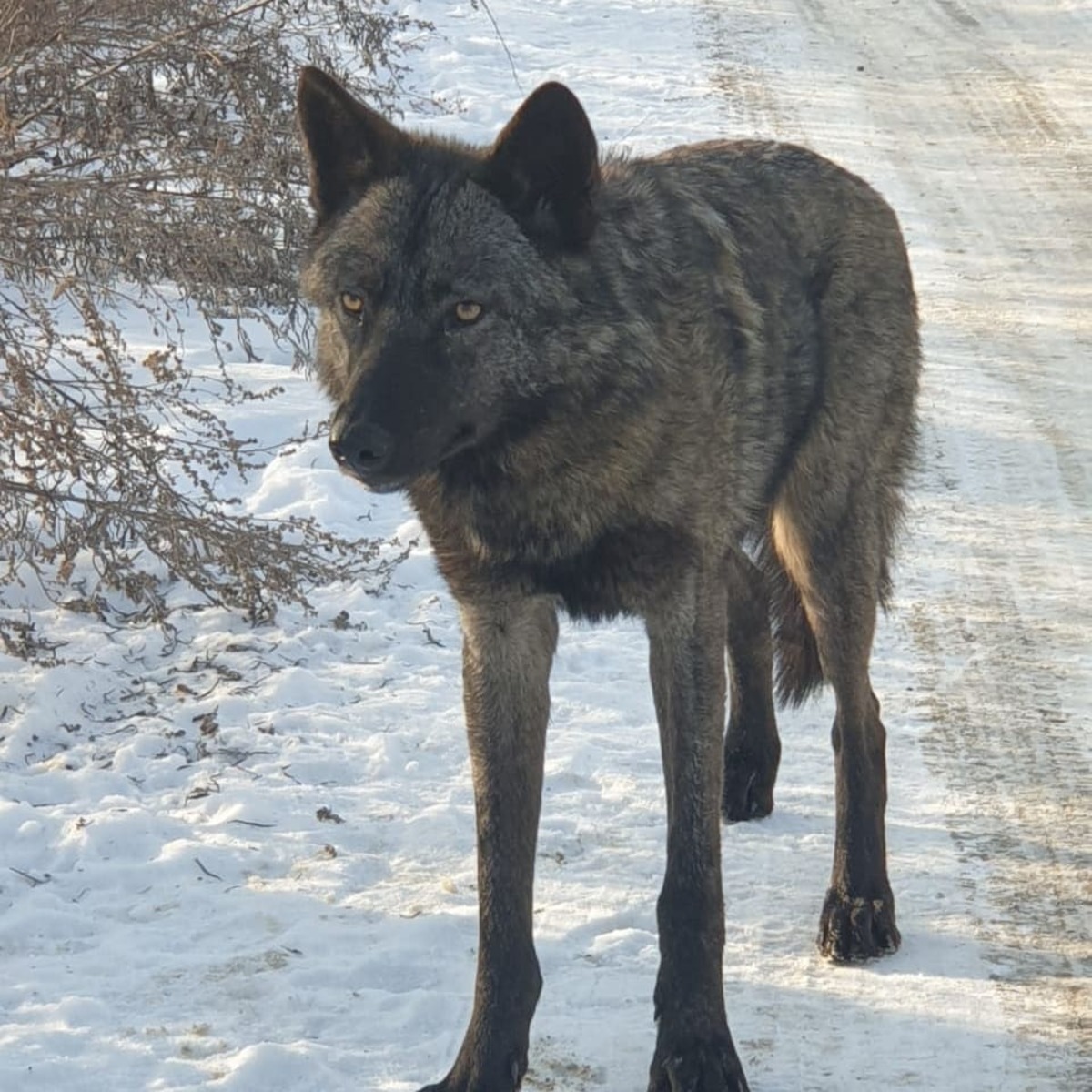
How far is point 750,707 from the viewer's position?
561 cm

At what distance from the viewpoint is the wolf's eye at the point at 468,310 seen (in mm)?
3887

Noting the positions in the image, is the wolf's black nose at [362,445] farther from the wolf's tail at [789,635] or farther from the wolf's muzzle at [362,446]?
the wolf's tail at [789,635]

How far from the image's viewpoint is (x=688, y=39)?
617 inches

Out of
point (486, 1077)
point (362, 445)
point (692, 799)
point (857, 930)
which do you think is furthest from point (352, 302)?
point (857, 930)

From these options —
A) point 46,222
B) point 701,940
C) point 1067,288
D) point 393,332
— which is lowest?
point 1067,288

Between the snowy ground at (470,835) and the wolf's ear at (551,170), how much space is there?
78.9 inches

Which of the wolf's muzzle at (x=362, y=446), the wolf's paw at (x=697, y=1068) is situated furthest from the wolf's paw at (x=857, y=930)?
the wolf's muzzle at (x=362, y=446)

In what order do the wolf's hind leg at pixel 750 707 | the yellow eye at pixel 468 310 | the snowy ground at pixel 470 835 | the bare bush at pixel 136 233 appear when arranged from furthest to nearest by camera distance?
the bare bush at pixel 136 233 < the wolf's hind leg at pixel 750 707 < the snowy ground at pixel 470 835 < the yellow eye at pixel 468 310

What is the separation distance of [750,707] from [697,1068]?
177cm

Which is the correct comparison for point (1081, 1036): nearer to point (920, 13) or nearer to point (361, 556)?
point (361, 556)

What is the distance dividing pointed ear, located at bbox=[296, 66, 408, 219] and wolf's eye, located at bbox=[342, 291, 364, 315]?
330 mm

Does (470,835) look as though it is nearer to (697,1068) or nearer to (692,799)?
(692,799)

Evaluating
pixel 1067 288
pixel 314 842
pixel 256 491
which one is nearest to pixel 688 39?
pixel 1067 288

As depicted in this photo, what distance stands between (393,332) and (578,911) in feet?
6.23
